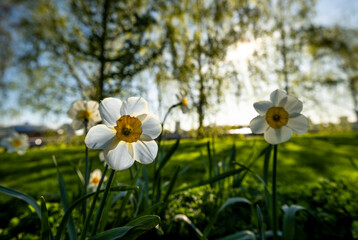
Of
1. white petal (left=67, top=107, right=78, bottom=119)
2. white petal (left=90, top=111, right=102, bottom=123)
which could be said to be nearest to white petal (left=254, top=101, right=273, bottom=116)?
white petal (left=90, top=111, right=102, bottom=123)

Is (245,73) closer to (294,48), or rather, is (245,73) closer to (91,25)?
(294,48)

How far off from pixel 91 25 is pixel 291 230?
301 inches

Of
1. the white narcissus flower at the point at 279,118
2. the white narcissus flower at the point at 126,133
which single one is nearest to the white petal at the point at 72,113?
the white narcissus flower at the point at 126,133

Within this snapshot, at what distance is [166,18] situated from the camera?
745cm

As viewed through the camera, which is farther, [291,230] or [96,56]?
[96,56]

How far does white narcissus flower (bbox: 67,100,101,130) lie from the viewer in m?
1.17

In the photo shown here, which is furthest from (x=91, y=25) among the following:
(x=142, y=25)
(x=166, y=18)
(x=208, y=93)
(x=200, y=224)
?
(x=200, y=224)

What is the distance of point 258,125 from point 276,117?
82 millimetres

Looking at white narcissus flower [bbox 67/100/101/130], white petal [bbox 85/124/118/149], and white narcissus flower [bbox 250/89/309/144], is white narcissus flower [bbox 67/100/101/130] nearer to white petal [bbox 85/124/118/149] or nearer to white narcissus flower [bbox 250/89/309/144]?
white petal [bbox 85/124/118/149]

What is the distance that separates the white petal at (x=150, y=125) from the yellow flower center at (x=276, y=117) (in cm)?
45

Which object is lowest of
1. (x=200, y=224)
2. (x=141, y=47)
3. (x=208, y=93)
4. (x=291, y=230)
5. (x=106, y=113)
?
(x=200, y=224)

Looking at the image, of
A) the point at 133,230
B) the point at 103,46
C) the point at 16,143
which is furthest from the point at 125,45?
the point at 133,230

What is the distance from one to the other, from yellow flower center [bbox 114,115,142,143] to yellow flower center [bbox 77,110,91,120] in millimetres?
499

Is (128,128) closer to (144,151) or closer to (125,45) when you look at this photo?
(144,151)
